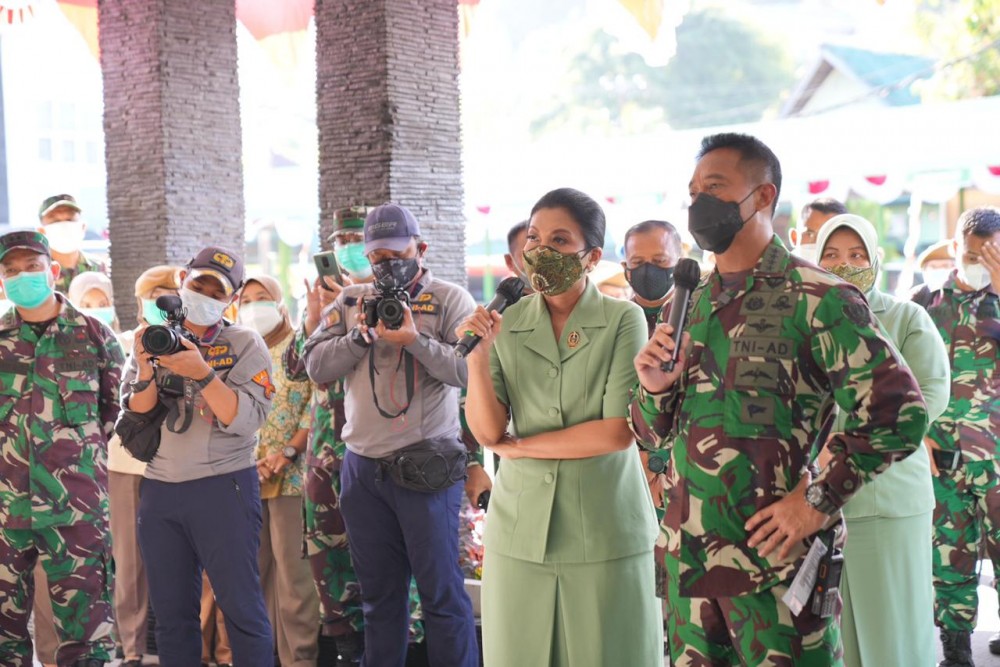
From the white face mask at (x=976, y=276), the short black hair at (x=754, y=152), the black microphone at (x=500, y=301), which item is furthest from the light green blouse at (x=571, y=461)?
the white face mask at (x=976, y=276)

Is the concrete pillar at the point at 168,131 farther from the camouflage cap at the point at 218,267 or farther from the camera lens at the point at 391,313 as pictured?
the camera lens at the point at 391,313

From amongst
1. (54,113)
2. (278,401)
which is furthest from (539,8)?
(278,401)

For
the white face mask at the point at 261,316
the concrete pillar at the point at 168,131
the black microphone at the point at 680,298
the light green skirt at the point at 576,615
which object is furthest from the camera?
the concrete pillar at the point at 168,131

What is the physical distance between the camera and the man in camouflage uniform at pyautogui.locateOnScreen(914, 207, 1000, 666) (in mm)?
4754

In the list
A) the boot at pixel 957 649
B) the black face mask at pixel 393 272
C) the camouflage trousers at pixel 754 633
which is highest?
the black face mask at pixel 393 272

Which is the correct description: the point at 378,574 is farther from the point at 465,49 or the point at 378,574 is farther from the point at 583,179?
the point at 583,179

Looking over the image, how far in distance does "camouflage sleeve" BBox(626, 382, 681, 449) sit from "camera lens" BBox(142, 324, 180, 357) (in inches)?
68.0

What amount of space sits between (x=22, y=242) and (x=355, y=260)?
4.33ft

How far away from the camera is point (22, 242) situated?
14.5 ft

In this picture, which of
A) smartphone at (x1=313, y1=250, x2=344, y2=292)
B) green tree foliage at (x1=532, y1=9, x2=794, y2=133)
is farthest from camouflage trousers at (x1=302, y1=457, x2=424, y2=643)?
green tree foliage at (x1=532, y1=9, x2=794, y2=133)

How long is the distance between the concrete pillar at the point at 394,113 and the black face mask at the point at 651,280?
1.79 meters

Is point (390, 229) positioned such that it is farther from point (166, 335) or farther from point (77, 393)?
point (77, 393)

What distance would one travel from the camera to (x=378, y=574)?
403cm

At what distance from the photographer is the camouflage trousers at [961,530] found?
4.76 meters
